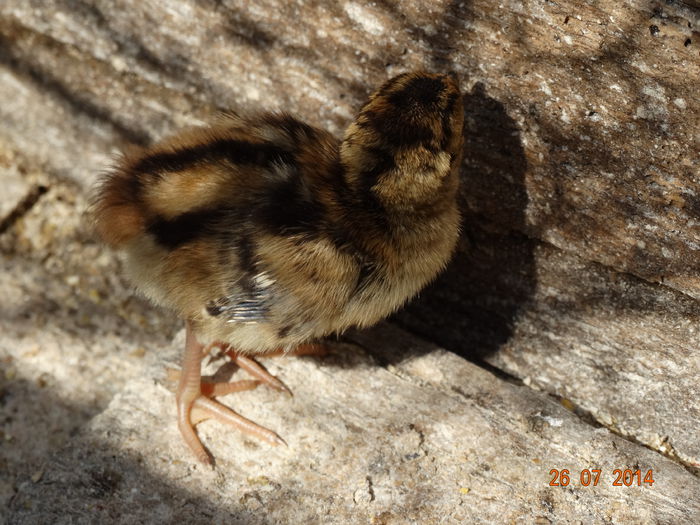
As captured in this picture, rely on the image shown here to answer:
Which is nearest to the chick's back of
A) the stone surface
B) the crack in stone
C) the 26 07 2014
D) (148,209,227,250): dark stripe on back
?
(148,209,227,250): dark stripe on back

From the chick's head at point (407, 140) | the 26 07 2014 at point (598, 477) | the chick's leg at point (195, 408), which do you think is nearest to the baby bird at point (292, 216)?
the chick's head at point (407, 140)

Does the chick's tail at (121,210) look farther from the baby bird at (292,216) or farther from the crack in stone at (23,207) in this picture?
the crack in stone at (23,207)

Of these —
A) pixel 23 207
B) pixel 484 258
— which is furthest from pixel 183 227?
pixel 23 207

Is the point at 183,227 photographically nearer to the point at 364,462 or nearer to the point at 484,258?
the point at 364,462

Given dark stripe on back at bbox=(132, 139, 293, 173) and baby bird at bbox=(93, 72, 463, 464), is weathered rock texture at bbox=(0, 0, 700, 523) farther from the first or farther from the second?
dark stripe on back at bbox=(132, 139, 293, 173)

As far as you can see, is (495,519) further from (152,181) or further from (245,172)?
(152,181)
